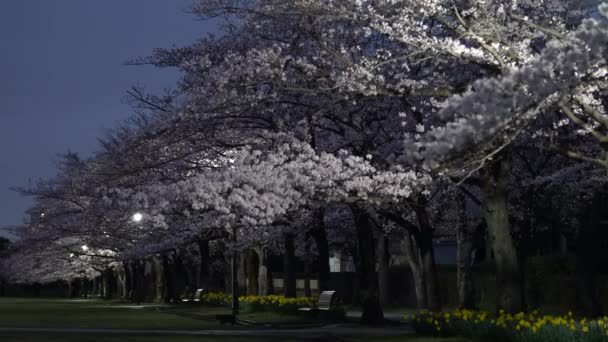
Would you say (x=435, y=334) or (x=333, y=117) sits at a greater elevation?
(x=333, y=117)

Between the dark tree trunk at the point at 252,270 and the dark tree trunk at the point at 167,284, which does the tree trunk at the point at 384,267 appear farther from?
the dark tree trunk at the point at 167,284

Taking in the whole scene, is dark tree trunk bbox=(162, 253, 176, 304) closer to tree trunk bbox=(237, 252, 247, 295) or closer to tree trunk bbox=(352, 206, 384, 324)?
tree trunk bbox=(237, 252, 247, 295)

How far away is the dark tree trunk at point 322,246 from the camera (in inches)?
1555

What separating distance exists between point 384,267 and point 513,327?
30999 millimetres

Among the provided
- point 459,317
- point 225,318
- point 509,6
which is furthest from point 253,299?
point 509,6

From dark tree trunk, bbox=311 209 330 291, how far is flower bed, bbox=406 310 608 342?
1347 cm

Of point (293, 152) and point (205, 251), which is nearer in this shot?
point (293, 152)

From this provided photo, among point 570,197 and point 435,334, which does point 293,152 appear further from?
point 570,197

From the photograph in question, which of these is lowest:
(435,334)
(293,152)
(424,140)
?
(435,334)

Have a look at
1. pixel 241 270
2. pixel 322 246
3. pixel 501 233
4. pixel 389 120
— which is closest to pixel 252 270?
pixel 241 270

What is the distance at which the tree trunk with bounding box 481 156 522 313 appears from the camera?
22625mm

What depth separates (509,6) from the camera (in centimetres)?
1988

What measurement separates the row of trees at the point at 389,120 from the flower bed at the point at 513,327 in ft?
4.07

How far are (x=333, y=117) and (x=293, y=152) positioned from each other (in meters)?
2.08
